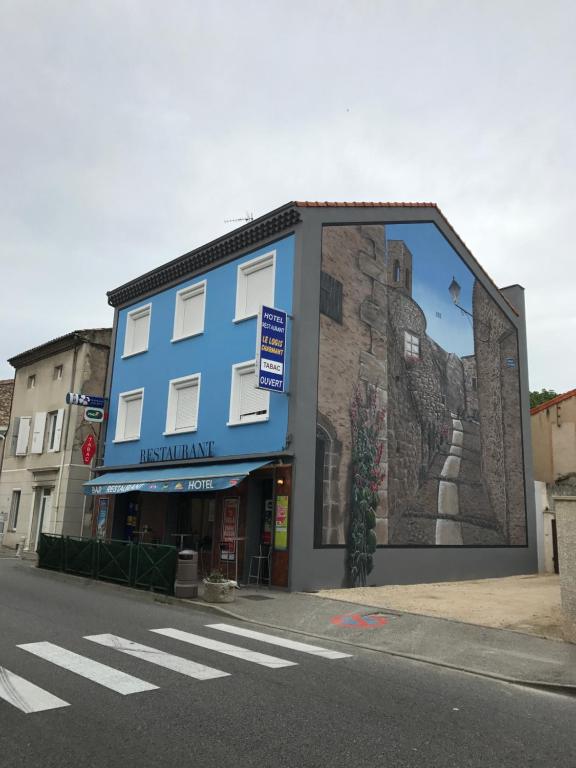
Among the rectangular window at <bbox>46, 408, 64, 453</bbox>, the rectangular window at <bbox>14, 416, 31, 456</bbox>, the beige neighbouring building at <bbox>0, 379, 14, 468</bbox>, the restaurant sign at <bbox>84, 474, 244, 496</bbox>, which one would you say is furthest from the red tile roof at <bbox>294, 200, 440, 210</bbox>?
the beige neighbouring building at <bbox>0, 379, 14, 468</bbox>

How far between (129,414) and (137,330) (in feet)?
9.53

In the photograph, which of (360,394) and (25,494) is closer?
(360,394)

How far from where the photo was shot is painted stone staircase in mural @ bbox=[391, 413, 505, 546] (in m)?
17.3

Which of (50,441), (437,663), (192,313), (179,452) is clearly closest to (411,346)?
(192,313)

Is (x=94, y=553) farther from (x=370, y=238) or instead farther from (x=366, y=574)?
(x=370, y=238)

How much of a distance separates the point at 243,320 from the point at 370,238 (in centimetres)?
429

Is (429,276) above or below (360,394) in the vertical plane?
above

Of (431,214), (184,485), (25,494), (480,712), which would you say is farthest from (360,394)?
(25,494)

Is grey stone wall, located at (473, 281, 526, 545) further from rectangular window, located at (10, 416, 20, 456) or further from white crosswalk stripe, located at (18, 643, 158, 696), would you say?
rectangular window, located at (10, 416, 20, 456)

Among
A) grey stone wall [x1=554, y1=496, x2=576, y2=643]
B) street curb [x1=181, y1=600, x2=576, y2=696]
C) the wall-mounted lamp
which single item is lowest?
street curb [x1=181, y1=600, x2=576, y2=696]

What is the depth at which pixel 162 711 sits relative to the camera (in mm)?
5402

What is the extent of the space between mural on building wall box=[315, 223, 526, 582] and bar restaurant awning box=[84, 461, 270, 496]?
202 centimetres

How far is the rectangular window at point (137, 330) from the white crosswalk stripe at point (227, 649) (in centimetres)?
1272

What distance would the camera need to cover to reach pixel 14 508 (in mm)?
25641
